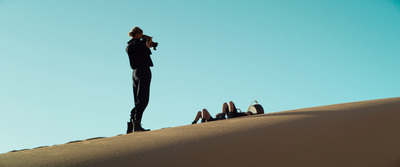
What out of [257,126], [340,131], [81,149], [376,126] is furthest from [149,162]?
[376,126]

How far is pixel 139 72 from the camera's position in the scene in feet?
14.9

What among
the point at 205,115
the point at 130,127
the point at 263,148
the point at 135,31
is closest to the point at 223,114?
the point at 205,115

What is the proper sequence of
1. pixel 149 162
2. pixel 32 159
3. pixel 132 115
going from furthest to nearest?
pixel 132 115 < pixel 32 159 < pixel 149 162

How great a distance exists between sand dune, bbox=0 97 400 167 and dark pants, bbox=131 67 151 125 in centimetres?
191

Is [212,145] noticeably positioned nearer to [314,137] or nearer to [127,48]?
[314,137]

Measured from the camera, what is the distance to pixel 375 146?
215 cm

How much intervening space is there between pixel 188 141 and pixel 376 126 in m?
1.26

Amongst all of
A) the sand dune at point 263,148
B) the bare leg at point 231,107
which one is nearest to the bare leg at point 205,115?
the bare leg at point 231,107

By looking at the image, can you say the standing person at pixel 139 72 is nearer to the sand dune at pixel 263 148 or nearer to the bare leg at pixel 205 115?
the bare leg at pixel 205 115

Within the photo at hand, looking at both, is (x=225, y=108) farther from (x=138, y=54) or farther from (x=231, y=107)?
(x=138, y=54)

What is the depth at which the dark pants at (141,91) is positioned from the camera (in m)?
4.50

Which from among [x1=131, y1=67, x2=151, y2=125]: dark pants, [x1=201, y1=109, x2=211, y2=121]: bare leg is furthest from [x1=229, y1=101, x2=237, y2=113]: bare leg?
[x1=131, y1=67, x2=151, y2=125]: dark pants

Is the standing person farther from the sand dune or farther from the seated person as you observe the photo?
the sand dune

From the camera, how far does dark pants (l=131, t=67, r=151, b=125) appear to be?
4.50m
